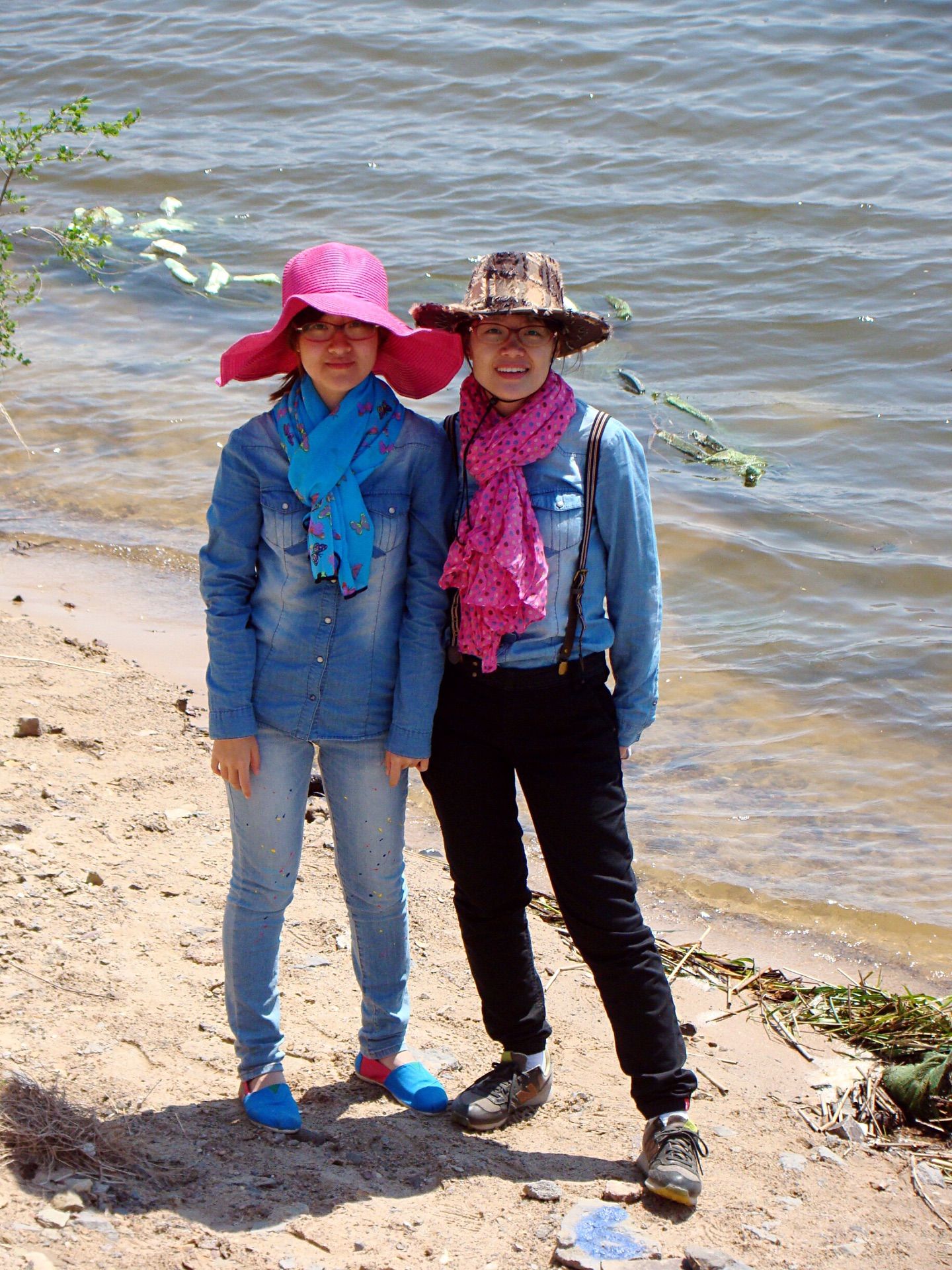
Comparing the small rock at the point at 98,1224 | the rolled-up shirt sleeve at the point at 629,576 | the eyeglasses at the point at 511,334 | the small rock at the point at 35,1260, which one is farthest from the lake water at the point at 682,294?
the small rock at the point at 35,1260

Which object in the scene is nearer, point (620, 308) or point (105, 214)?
point (620, 308)

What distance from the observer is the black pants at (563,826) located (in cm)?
286

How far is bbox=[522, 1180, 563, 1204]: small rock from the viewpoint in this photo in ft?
9.26

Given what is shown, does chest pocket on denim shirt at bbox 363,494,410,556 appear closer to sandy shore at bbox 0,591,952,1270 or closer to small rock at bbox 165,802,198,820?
sandy shore at bbox 0,591,952,1270

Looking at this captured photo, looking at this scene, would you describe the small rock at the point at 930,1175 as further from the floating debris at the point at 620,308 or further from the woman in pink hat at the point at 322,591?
the floating debris at the point at 620,308

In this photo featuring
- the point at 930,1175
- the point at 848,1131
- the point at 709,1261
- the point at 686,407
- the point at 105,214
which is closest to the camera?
the point at 709,1261

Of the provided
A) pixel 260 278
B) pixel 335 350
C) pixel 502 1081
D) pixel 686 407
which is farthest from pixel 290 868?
pixel 260 278

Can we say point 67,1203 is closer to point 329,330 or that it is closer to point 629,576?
point 629,576

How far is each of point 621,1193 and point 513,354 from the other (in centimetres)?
177

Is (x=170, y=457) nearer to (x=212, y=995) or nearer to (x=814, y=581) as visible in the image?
(x=814, y=581)

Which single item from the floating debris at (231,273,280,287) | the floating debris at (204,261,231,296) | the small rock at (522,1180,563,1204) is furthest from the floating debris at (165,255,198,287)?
the small rock at (522,1180,563,1204)

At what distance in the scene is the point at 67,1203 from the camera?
255cm

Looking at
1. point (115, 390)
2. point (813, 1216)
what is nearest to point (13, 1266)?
point (813, 1216)

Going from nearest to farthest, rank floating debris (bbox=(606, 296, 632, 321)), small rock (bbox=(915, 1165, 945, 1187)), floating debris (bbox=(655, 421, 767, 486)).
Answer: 1. small rock (bbox=(915, 1165, 945, 1187))
2. floating debris (bbox=(655, 421, 767, 486))
3. floating debris (bbox=(606, 296, 632, 321))
